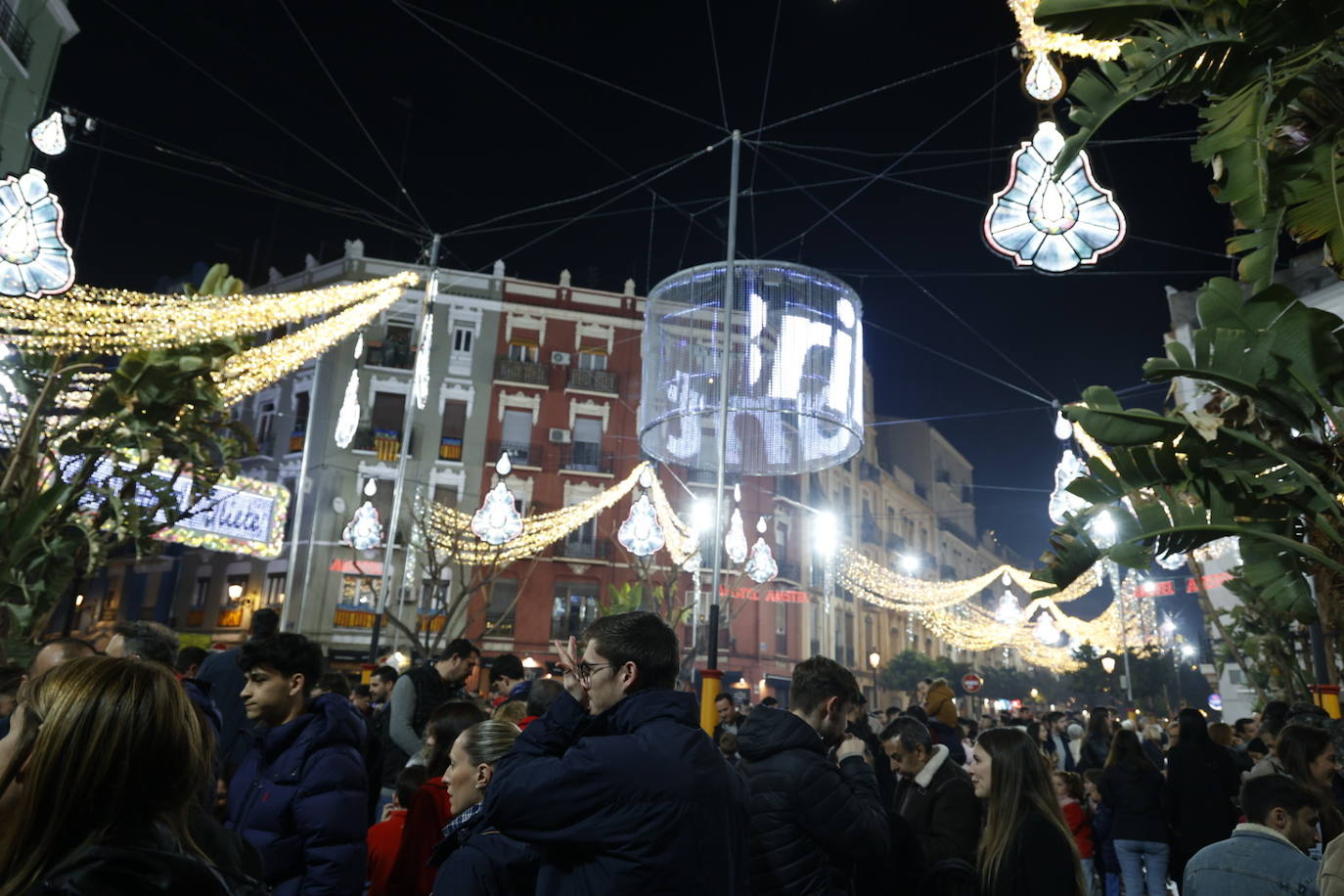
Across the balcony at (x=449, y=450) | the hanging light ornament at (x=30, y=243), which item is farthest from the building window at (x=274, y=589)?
the hanging light ornament at (x=30, y=243)

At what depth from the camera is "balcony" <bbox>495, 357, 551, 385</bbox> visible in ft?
122

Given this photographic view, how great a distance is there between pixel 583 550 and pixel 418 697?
29971 mm

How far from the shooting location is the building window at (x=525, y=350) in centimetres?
3781

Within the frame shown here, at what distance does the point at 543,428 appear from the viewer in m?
37.6

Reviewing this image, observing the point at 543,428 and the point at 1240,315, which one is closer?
the point at 1240,315

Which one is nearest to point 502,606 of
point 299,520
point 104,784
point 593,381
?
point 299,520

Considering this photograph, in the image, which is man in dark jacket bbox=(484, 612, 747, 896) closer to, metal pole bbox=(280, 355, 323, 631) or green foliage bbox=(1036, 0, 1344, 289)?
green foliage bbox=(1036, 0, 1344, 289)

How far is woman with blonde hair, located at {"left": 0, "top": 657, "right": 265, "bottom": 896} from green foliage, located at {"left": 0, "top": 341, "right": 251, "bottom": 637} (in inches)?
425

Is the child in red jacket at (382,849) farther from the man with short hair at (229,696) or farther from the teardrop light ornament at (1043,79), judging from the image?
the teardrop light ornament at (1043,79)

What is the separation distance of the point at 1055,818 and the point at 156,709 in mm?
3739

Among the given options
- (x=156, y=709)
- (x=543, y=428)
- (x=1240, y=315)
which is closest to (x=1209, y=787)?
(x=1240, y=315)

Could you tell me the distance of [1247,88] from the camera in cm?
417

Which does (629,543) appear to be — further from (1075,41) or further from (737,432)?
(1075,41)

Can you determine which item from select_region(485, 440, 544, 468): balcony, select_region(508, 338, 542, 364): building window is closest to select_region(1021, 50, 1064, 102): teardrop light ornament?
select_region(485, 440, 544, 468): balcony
